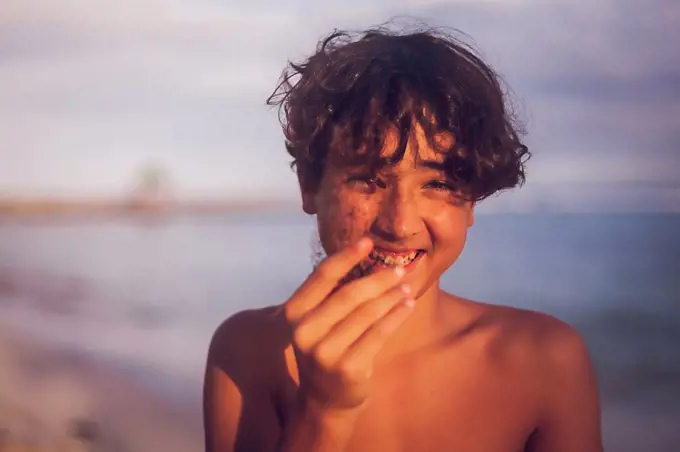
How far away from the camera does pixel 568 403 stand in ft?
2.97

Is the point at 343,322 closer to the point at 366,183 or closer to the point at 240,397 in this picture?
the point at 366,183

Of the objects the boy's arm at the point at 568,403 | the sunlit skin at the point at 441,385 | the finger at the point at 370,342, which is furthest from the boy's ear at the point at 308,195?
the boy's arm at the point at 568,403

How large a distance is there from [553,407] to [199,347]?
58cm

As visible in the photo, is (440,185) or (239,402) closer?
(440,185)

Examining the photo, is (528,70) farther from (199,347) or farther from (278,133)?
(199,347)

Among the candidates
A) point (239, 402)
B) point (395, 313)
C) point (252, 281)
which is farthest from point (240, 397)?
point (395, 313)

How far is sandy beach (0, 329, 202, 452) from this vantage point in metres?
1.12

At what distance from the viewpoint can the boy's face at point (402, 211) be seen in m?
0.78

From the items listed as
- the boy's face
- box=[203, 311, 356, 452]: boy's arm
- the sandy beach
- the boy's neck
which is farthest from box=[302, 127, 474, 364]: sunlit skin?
the sandy beach

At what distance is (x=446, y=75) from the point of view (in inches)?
32.4

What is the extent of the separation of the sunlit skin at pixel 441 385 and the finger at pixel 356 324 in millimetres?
140

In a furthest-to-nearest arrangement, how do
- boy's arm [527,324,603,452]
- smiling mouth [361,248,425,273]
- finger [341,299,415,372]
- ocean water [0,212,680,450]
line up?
1. ocean water [0,212,680,450]
2. boy's arm [527,324,603,452]
3. smiling mouth [361,248,425,273]
4. finger [341,299,415,372]

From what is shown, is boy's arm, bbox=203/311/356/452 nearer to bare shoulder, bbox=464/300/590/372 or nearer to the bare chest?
the bare chest

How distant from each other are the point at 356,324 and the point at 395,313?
5 centimetres
